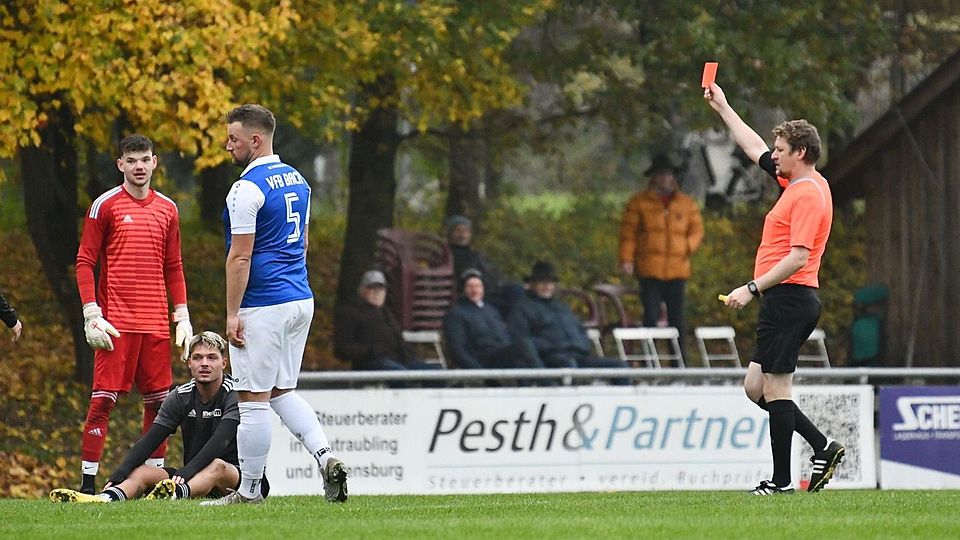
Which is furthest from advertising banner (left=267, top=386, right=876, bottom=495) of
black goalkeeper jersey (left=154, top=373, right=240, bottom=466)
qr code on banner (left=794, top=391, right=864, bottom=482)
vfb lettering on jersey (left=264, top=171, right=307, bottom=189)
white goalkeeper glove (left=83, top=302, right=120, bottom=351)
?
vfb lettering on jersey (left=264, top=171, right=307, bottom=189)

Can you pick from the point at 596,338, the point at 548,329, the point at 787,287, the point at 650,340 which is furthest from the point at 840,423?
the point at 596,338

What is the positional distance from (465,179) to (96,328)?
15.7 m

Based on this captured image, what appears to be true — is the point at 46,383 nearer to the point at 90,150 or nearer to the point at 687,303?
the point at 90,150

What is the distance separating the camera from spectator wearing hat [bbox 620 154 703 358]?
784 inches

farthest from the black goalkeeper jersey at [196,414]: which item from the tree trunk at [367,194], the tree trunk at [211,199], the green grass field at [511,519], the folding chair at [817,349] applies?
the tree trunk at [211,199]

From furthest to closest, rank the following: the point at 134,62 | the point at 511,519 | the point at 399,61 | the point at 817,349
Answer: the point at 817,349
the point at 399,61
the point at 134,62
the point at 511,519

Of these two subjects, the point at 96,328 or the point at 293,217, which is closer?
the point at 293,217

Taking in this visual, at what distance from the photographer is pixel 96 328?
409 inches

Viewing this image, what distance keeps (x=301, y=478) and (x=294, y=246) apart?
5209mm

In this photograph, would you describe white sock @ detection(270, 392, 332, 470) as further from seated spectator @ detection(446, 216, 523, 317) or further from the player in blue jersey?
seated spectator @ detection(446, 216, 523, 317)

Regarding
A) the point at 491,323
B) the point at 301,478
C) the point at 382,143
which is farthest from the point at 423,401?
the point at 382,143

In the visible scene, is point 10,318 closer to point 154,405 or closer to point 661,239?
point 154,405

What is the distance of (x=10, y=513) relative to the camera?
9.35m

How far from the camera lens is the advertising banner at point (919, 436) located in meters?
14.9
